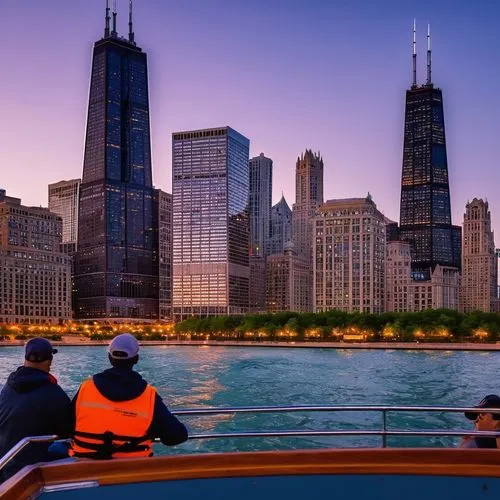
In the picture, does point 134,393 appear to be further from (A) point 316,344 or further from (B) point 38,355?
(A) point 316,344

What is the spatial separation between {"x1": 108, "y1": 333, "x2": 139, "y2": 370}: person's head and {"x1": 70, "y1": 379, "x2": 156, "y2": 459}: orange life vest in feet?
0.86

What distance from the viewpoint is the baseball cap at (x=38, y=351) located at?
6.21m

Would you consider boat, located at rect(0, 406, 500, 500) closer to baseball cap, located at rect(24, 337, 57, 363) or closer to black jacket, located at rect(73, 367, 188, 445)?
black jacket, located at rect(73, 367, 188, 445)

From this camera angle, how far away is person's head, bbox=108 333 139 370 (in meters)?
5.58

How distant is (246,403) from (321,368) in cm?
3347

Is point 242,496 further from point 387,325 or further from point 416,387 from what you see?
point 387,325

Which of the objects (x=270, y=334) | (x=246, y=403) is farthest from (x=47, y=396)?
(x=270, y=334)

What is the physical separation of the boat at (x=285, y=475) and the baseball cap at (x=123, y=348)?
40.3 inches

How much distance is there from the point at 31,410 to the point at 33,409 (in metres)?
0.02

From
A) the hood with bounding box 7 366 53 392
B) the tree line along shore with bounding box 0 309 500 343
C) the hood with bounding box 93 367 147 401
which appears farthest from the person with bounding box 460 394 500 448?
the tree line along shore with bounding box 0 309 500 343

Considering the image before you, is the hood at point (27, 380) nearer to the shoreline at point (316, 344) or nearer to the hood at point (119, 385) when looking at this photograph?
the hood at point (119, 385)

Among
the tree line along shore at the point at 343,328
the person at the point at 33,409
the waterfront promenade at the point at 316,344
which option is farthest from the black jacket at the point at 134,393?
the tree line along shore at the point at 343,328

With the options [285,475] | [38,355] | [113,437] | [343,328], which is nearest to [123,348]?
[113,437]

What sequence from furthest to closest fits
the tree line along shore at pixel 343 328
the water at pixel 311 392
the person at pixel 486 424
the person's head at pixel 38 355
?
the tree line along shore at pixel 343 328, the water at pixel 311 392, the person at pixel 486 424, the person's head at pixel 38 355
